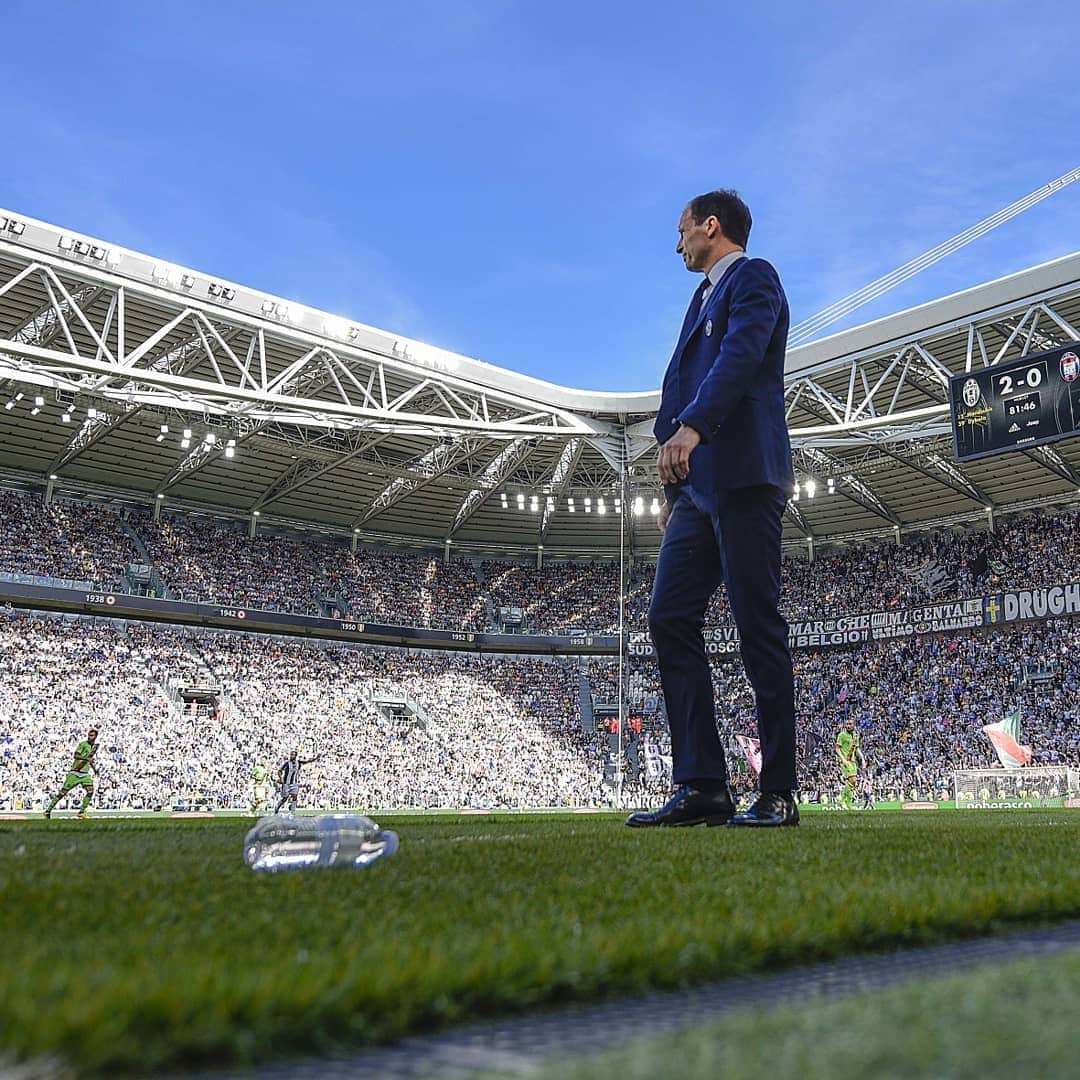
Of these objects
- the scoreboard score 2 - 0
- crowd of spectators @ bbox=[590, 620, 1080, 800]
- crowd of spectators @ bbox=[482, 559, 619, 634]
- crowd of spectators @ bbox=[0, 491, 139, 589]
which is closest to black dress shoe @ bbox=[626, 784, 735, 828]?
the scoreboard score 2 - 0

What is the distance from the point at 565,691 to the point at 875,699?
39.7 ft

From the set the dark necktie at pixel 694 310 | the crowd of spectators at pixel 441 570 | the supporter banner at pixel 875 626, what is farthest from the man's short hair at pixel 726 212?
the crowd of spectators at pixel 441 570

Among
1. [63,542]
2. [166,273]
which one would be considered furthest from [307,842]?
[63,542]

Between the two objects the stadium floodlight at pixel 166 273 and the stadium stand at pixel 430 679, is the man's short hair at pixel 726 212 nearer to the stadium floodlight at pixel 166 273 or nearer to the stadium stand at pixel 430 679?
the stadium floodlight at pixel 166 273

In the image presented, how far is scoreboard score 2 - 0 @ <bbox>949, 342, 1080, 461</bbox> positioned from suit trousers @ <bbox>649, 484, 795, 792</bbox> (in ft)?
46.2

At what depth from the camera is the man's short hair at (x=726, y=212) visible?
455 cm

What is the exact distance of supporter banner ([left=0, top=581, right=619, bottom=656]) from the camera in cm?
3136

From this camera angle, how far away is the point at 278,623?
1414 inches

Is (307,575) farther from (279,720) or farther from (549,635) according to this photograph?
(549,635)

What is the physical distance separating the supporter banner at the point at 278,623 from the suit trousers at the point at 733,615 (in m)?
31.0

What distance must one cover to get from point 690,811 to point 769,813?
316 mm

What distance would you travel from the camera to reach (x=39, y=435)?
1195 inches

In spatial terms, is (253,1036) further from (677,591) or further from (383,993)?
(677,591)

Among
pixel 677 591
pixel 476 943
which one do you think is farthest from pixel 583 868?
pixel 677 591
